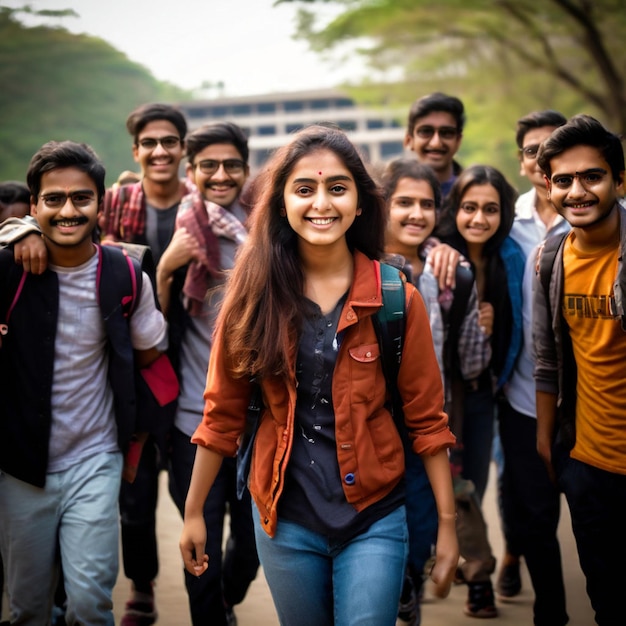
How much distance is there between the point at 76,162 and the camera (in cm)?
336

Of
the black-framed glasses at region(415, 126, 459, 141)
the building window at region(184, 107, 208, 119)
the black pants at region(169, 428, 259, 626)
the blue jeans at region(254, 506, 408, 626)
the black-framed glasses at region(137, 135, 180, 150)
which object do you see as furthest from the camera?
the building window at region(184, 107, 208, 119)

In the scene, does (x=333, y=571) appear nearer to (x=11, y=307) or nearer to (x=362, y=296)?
(x=362, y=296)

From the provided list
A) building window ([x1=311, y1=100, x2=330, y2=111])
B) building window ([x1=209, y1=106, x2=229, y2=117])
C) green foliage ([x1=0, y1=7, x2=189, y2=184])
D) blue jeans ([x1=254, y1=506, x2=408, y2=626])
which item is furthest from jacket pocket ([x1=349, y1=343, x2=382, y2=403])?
building window ([x1=311, y1=100, x2=330, y2=111])

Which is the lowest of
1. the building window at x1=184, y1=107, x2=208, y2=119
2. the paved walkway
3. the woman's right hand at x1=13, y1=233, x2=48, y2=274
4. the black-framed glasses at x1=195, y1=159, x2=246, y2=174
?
the paved walkway

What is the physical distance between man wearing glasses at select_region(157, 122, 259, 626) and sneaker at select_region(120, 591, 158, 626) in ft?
1.44

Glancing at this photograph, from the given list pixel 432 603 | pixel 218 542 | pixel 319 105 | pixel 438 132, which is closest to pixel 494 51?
pixel 438 132

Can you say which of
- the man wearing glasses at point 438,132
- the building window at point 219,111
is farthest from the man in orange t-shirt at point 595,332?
the building window at point 219,111

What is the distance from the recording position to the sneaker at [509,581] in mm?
4520

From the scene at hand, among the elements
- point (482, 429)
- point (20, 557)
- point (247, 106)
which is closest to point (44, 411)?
point (20, 557)

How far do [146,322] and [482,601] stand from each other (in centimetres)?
227

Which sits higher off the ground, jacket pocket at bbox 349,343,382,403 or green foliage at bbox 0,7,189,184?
green foliage at bbox 0,7,189,184

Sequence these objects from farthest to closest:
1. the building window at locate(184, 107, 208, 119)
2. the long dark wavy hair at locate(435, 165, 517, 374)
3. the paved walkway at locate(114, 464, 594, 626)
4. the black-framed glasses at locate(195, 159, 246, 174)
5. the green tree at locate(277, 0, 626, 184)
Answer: the building window at locate(184, 107, 208, 119) < the green tree at locate(277, 0, 626, 184) < the paved walkway at locate(114, 464, 594, 626) < the black-framed glasses at locate(195, 159, 246, 174) < the long dark wavy hair at locate(435, 165, 517, 374)

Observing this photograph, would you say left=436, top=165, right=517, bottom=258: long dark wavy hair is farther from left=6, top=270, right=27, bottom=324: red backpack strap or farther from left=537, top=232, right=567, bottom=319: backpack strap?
left=6, top=270, right=27, bottom=324: red backpack strap

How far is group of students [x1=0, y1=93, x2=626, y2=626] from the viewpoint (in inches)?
101
